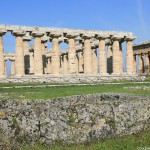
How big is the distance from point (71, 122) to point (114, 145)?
53.9 inches

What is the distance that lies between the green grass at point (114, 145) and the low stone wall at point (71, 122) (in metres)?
0.14

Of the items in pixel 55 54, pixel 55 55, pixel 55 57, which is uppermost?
pixel 55 54

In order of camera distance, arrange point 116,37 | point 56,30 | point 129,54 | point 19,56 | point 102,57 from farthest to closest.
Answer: point 129,54
point 116,37
point 102,57
point 56,30
point 19,56

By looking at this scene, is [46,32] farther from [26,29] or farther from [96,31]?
[96,31]

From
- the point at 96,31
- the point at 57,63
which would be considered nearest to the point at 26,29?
the point at 57,63

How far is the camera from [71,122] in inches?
364

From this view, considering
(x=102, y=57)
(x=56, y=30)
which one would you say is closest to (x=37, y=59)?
(x=56, y=30)

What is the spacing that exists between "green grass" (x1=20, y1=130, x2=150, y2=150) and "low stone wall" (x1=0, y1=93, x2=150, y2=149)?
142 mm

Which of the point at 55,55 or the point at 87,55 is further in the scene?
the point at 87,55

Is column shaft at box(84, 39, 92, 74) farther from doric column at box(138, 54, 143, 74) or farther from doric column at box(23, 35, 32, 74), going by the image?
doric column at box(138, 54, 143, 74)

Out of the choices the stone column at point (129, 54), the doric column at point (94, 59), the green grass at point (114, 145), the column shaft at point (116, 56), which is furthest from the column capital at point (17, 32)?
the green grass at point (114, 145)

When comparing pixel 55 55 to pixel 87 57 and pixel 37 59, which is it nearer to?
pixel 37 59

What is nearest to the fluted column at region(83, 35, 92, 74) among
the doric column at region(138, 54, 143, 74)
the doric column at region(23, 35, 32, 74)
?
the doric column at region(23, 35, 32, 74)

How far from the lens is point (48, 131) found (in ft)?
29.4
